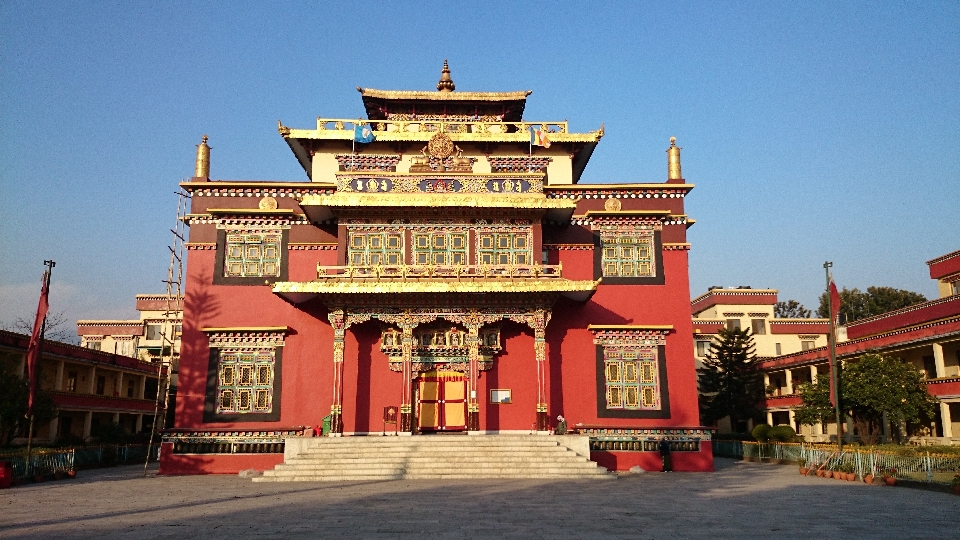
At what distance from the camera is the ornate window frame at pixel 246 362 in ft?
78.8

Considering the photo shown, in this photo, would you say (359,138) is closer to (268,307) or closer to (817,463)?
(268,307)

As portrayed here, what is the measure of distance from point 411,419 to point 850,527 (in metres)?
14.5

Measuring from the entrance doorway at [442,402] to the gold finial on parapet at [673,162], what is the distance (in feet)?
35.1

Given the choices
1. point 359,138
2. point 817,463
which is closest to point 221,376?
point 359,138

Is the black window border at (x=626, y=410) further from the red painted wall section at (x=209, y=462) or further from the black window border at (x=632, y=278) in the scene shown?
the red painted wall section at (x=209, y=462)

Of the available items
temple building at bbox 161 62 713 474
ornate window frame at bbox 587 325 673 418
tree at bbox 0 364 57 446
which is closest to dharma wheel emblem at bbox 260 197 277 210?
temple building at bbox 161 62 713 474

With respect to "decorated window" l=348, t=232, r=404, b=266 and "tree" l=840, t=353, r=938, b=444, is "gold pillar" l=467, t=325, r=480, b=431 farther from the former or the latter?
"tree" l=840, t=353, r=938, b=444

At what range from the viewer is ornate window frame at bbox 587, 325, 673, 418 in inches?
965

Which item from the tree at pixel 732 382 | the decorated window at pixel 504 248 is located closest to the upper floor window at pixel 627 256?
the decorated window at pixel 504 248

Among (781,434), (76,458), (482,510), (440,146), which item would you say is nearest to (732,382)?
(781,434)

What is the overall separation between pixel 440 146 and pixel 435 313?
6.34 m

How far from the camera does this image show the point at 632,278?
25781 mm

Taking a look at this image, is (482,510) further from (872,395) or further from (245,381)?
(872,395)

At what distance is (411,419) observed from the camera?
23547 millimetres
